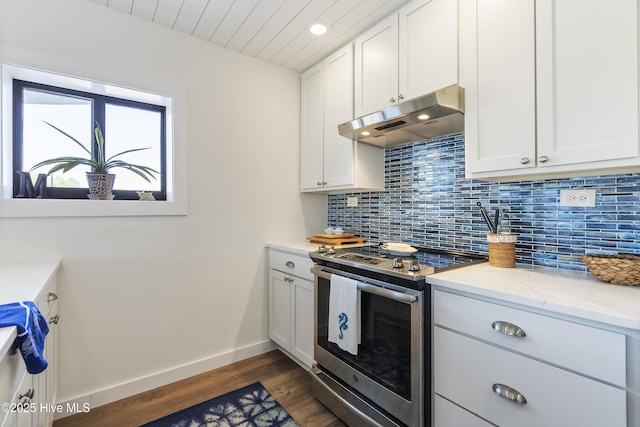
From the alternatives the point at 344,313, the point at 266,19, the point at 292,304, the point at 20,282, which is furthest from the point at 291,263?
the point at 266,19

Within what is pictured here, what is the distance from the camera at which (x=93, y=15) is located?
69.9 inches

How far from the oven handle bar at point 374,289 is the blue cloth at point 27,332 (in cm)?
118

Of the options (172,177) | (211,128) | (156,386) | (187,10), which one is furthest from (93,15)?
(156,386)

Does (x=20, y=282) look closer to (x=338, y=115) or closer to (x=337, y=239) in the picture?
(x=337, y=239)

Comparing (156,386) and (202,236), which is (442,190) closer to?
(202,236)

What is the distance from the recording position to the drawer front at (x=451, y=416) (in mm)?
1137

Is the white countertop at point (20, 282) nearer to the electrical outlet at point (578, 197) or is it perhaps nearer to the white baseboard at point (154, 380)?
the white baseboard at point (154, 380)

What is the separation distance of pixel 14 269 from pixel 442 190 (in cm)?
235

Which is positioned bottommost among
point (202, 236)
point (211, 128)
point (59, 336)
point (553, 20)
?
point (59, 336)

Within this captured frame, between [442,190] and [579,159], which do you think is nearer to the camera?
[579,159]

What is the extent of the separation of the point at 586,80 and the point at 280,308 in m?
2.16

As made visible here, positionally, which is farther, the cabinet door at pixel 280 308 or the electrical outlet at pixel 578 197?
the cabinet door at pixel 280 308

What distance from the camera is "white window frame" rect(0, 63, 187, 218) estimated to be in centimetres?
157

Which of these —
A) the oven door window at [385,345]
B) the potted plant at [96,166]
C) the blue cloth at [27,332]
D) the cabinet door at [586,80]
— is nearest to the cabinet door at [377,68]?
the cabinet door at [586,80]
